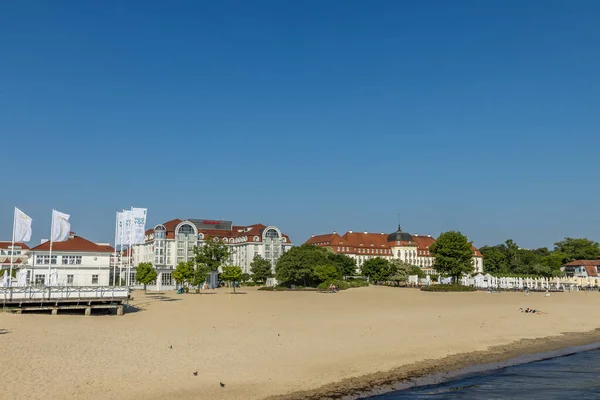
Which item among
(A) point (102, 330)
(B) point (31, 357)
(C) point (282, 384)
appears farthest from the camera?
(A) point (102, 330)

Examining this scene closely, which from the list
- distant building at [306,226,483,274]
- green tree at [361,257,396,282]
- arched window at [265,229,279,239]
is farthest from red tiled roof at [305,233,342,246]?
green tree at [361,257,396,282]

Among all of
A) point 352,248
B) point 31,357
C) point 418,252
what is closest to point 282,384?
point 31,357

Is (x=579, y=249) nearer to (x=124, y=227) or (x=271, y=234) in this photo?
(x=271, y=234)

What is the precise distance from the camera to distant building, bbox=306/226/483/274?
146125 millimetres

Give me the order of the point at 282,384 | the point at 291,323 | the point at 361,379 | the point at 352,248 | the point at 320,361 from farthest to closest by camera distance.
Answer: the point at 352,248 < the point at 291,323 < the point at 320,361 < the point at 361,379 < the point at 282,384

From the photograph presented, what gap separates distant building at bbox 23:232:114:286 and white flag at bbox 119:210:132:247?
53.2ft

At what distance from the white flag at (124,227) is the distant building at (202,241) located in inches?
1962

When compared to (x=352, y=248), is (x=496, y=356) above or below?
below

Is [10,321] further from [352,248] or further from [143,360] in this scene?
[352,248]

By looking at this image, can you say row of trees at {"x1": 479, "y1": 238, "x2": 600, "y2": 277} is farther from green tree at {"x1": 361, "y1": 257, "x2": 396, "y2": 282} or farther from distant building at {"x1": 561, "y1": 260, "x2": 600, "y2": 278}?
green tree at {"x1": 361, "y1": 257, "x2": 396, "y2": 282}

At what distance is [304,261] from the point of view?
286ft

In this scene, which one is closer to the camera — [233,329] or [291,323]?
[233,329]

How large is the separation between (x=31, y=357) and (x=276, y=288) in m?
65.4

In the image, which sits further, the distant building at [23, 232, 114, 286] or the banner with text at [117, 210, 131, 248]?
the distant building at [23, 232, 114, 286]
